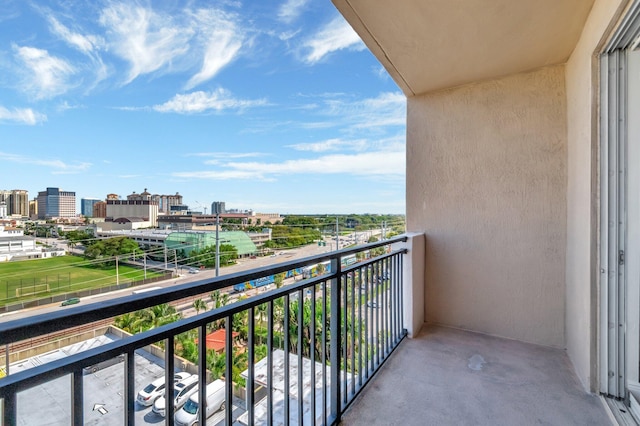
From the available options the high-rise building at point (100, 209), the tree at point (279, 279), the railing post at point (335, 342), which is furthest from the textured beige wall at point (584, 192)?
the high-rise building at point (100, 209)

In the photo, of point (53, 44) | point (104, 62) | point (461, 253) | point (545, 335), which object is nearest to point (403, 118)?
point (461, 253)

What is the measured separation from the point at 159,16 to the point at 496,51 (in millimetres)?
5612

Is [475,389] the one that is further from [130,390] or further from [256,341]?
[130,390]

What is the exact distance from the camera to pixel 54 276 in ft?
6.67

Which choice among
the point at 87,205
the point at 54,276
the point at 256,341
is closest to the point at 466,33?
the point at 256,341

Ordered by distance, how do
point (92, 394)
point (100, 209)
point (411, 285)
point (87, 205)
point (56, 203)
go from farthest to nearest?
point (87, 205), point (100, 209), point (56, 203), point (411, 285), point (92, 394)

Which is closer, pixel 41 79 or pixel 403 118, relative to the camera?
pixel 403 118

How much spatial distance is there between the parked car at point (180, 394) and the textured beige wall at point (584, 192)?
2.15 metres

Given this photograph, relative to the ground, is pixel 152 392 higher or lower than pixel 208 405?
higher

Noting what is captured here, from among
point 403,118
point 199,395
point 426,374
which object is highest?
point 403,118

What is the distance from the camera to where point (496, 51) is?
83.4 inches

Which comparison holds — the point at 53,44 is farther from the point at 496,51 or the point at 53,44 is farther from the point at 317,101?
the point at 317,101

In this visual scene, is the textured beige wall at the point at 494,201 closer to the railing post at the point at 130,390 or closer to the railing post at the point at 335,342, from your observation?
the railing post at the point at 335,342

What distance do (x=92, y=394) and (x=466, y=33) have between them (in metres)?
2.50
